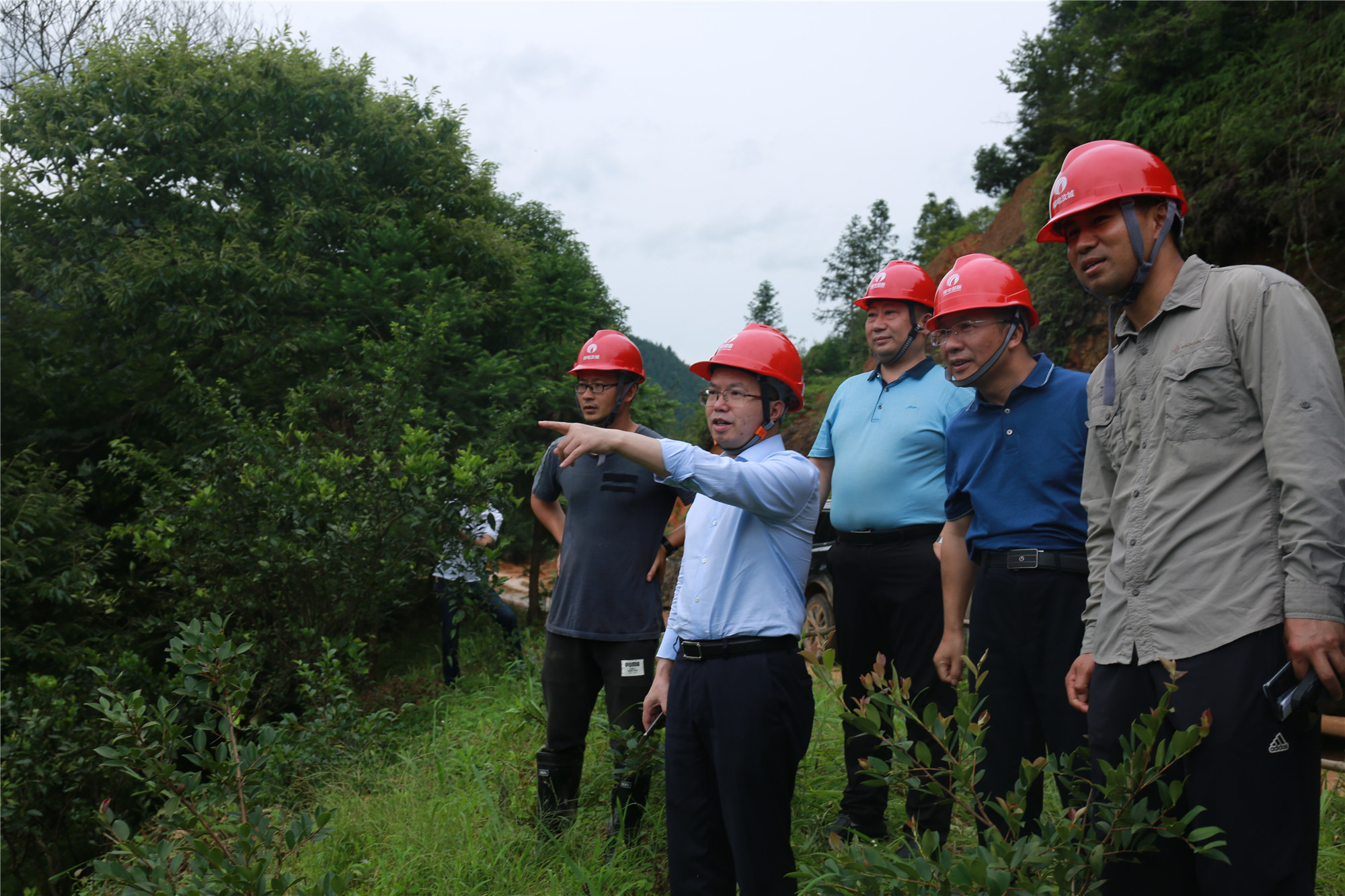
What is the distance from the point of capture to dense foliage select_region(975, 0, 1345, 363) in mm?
7695

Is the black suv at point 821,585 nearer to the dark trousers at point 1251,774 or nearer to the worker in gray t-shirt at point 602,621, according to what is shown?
the worker in gray t-shirt at point 602,621

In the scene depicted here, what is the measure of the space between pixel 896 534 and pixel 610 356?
1.48m

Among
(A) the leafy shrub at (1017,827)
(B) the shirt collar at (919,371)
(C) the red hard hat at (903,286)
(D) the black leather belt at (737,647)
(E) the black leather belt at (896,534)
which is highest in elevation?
(C) the red hard hat at (903,286)

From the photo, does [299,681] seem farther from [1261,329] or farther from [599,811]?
[1261,329]

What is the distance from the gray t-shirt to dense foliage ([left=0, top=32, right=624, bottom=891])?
2738mm

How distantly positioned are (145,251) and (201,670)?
11.9 m

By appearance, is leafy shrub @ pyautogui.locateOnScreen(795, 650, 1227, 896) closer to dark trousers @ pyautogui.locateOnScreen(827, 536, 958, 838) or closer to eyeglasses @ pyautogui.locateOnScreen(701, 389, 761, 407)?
eyeglasses @ pyautogui.locateOnScreen(701, 389, 761, 407)

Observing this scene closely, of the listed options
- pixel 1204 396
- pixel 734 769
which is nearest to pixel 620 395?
pixel 734 769

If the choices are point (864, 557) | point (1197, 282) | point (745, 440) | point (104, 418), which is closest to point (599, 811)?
point (864, 557)

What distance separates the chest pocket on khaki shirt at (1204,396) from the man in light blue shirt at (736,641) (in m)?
0.93

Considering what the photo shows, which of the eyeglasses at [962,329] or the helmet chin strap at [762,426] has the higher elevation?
the eyeglasses at [962,329]

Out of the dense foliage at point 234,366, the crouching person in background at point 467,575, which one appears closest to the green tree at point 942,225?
the dense foliage at point 234,366

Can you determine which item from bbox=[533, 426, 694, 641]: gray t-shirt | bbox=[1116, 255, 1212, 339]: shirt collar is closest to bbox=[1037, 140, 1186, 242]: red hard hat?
bbox=[1116, 255, 1212, 339]: shirt collar

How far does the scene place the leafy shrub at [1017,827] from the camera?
1.66 meters
